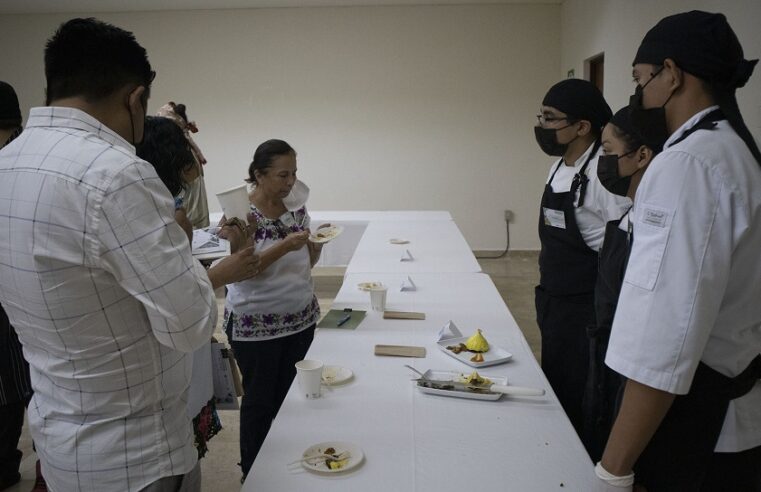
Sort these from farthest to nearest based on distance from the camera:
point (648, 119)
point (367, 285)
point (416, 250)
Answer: point (416, 250), point (367, 285), point (648, 119)

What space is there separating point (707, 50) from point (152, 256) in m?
1.12

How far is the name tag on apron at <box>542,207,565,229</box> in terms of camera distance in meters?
2.19

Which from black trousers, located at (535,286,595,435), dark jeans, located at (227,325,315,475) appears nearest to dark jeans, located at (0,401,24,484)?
dark jeans, located at (227,325,315,475)

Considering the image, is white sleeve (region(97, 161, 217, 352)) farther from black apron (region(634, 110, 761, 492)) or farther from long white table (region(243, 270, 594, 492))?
black apron (region(634, 110, 761, 492))

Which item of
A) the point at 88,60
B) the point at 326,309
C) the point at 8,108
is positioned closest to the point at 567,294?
the point at 88,60

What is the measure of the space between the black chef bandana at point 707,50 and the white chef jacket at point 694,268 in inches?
4.1

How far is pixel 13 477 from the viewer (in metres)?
2.51

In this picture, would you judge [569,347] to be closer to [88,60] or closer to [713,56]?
[713,56]

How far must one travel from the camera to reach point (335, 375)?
171cm

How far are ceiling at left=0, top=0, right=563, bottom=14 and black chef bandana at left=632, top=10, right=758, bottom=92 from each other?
5.94 meters

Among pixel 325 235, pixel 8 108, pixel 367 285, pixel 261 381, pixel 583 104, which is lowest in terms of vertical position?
pixel 261 381

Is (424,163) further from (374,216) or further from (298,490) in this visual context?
(298,490)

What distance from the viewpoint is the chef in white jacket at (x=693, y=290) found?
99 cm

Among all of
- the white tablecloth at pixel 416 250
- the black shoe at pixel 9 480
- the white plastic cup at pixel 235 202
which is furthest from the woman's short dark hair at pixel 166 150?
the black shoe at pixel 9 480
